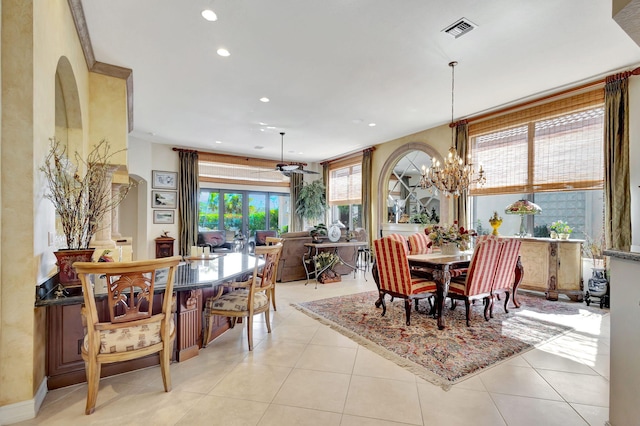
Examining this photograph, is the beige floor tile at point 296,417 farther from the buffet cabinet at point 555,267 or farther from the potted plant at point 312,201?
the potted plant at point 312,201

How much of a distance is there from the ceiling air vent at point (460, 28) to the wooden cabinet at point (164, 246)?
7391 millimetres

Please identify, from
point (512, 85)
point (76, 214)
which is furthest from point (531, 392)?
point (512, 85)

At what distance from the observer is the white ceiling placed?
2814 millimetres

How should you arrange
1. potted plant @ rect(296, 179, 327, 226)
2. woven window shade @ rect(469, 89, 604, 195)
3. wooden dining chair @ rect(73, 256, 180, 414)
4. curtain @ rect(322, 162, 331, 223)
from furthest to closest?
curtain @ rect(322, 162, 331, 223)
potted plant @ rect(296, 179, 327, 226)
woven window shade @ rect(469, 89, 604, 195)
wooden dining chair @ rect(73, 256, 180, 414)

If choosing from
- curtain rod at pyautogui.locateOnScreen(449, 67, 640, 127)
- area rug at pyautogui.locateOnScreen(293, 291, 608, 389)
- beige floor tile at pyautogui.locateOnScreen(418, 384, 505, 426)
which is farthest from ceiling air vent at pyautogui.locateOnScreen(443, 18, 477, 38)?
beige floor tile at pyautogui.locateOnScreen(418, 384, 505, 426)

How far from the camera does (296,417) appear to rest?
1.92 metres

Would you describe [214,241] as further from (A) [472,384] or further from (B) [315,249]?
(A) [472,384]

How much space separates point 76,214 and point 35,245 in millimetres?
488

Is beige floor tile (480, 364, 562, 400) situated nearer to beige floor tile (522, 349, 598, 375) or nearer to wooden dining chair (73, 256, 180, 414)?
beige floor tile (522, 349, 598, 375)

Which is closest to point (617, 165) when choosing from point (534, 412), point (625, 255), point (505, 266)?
point (505, 266)

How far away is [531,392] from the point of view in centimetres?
220

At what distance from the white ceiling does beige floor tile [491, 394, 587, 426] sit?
318 centimetres

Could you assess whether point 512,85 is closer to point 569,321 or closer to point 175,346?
point 569,321

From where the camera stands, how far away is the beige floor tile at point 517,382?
219cm
